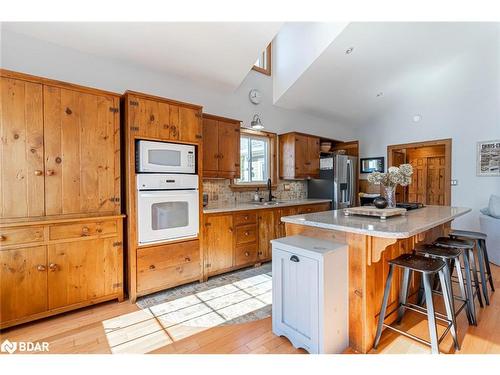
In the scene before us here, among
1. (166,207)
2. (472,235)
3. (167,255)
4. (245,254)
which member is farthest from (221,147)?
(472,235)

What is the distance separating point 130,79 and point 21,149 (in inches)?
58.4

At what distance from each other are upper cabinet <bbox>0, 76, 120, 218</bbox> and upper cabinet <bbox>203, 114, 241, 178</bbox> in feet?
3.89

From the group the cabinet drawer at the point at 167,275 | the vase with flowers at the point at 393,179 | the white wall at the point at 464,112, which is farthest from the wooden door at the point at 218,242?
the white wall at the point at 464,112

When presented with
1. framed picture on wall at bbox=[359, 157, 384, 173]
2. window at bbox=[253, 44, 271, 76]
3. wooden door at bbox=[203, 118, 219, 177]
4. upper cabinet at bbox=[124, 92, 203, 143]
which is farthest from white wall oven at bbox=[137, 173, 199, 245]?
framed picture on wall at bbox=[359, 157, 384, 173]

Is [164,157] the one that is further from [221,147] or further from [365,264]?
[365,264]

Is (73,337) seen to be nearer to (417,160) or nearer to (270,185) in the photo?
(270,185)

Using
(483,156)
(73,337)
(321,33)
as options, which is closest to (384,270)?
(73,337)

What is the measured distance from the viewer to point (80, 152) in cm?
229

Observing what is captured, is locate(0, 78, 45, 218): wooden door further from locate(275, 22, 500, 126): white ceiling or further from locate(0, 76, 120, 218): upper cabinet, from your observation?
locate(275, 22, 500, 126): white ceiling

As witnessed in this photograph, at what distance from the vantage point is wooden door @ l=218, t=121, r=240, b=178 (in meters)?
3.56

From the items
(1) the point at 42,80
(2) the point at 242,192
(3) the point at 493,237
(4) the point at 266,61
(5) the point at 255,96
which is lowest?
(3) the point at 493,237

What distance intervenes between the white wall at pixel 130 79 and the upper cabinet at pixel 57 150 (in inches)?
24.1
